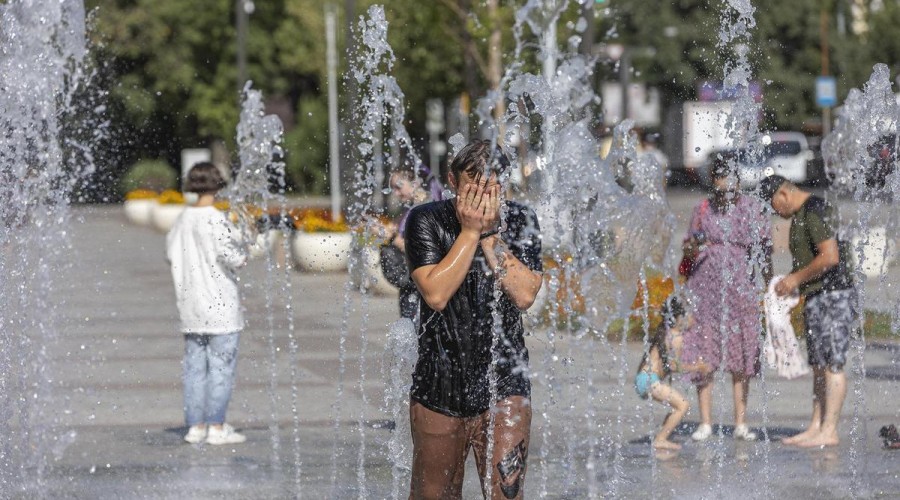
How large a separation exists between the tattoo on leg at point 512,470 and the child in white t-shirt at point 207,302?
369 centimetres

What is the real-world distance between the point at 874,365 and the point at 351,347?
394cm

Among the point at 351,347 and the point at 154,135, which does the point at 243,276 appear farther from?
the point at 154,135

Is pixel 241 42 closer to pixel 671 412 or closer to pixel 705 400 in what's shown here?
pixel 705 400

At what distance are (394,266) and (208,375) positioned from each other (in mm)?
1202

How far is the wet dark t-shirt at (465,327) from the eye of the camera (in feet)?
14.9

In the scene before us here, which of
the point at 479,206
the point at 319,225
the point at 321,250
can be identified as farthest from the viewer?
the point at 319,225

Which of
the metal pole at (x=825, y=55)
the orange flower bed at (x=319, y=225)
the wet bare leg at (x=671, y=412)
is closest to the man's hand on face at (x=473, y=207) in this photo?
the wet bare leg at (x=671, y=412)

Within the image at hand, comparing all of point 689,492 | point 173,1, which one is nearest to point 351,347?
point 689,492

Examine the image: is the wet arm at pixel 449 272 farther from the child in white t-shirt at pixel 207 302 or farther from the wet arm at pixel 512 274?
the child in white t-shirt at pixel 207 302

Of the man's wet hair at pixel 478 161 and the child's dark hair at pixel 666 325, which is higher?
the man's wet hair at pixel 478 161

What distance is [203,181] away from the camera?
26.6 feet

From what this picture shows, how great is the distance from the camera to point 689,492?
682 cm

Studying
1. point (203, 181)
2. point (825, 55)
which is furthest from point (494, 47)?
point (825, 55)

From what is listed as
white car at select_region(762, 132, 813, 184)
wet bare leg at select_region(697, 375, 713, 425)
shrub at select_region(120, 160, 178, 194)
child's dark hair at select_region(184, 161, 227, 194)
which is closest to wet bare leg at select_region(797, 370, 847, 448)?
wet bare leg at select_region(697, 375, 713, 425)
